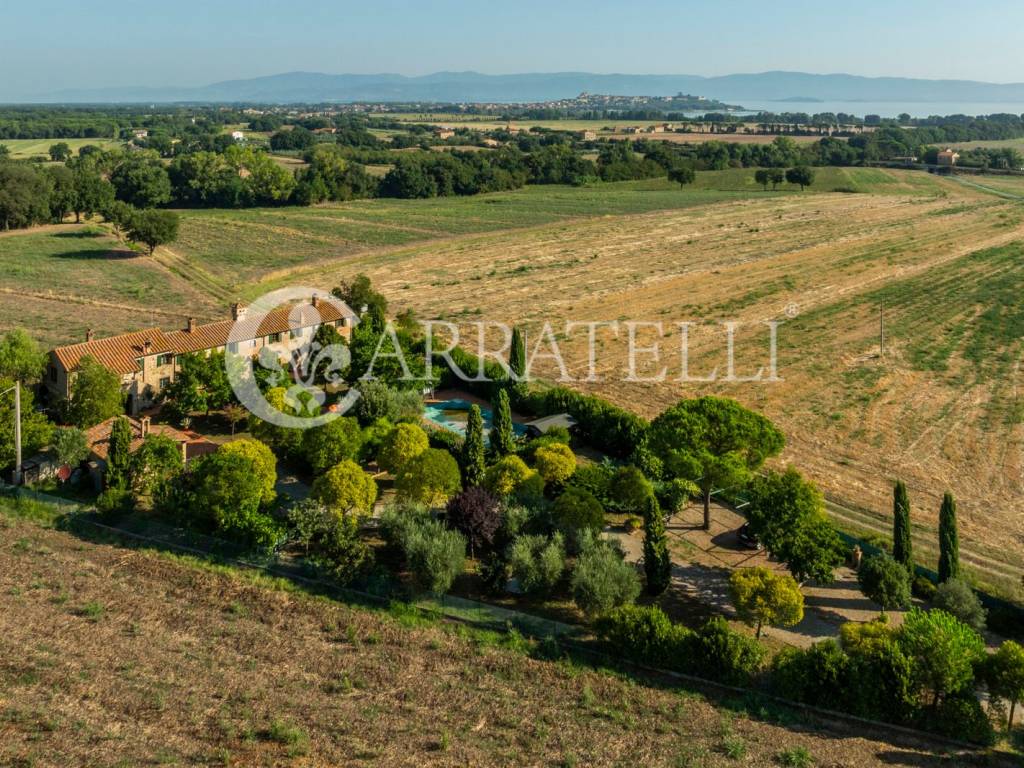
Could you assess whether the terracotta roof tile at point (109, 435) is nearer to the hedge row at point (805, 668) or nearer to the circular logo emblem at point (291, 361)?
the circular logo emblem at point (291, 361)

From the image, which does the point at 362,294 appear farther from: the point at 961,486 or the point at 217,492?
the point at 961,486

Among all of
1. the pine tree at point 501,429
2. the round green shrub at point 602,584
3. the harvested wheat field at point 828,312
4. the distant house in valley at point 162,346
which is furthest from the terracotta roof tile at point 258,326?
the round green shrub at point 602,584

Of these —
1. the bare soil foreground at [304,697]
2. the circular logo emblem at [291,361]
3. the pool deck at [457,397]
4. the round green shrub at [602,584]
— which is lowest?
the bare soil foreground at [304,697]

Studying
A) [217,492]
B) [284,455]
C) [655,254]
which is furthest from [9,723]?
[655,254]

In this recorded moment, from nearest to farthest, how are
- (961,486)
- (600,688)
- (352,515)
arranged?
(600,688), (352,515), (961,486)

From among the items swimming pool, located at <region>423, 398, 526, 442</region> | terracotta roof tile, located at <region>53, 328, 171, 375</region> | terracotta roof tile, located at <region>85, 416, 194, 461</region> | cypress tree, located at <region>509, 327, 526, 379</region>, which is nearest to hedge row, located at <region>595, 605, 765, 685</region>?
swimming pool, located at <region>423, 398, 526, 442</region>
